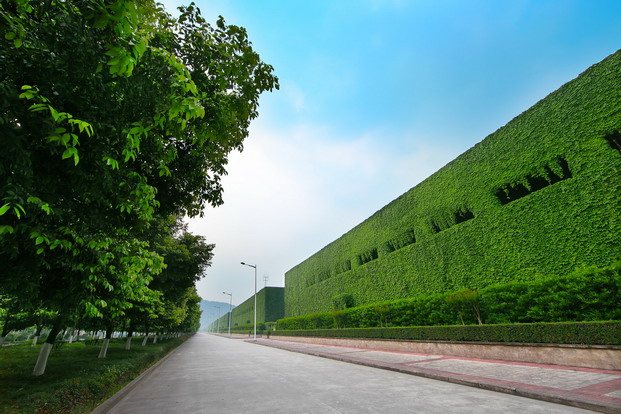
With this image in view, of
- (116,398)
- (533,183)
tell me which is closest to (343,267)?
(533,183)

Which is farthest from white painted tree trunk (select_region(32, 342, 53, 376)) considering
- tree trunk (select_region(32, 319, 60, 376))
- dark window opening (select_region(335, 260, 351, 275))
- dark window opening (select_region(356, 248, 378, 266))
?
dark window opening (select_region(335, 260, 351, 275))

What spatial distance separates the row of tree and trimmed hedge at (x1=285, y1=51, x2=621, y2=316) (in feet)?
38.2

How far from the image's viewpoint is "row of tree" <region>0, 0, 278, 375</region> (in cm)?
265

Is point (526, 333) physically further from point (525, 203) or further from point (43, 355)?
point (43, 355)

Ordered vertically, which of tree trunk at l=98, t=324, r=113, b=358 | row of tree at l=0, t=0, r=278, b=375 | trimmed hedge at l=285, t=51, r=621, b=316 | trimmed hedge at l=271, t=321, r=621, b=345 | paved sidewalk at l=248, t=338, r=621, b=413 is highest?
trimmed hedge at l=285, t=51, r=621, b=316

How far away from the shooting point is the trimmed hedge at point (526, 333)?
8.28 metres

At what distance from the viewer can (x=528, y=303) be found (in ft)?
36.9

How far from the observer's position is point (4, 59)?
2680 millimetres

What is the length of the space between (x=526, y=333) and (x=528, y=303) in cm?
138

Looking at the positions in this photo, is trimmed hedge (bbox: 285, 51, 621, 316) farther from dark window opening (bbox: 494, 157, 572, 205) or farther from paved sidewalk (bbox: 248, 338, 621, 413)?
paved sidewalk (bbox: 248, 338, 621, 413)

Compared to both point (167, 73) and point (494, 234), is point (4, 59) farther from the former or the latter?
point (494, 234)

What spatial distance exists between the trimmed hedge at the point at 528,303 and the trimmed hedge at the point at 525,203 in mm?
1538

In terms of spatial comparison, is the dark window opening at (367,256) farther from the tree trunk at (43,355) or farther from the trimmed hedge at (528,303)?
the tree trunk at (43,355)

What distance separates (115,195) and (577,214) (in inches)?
544
